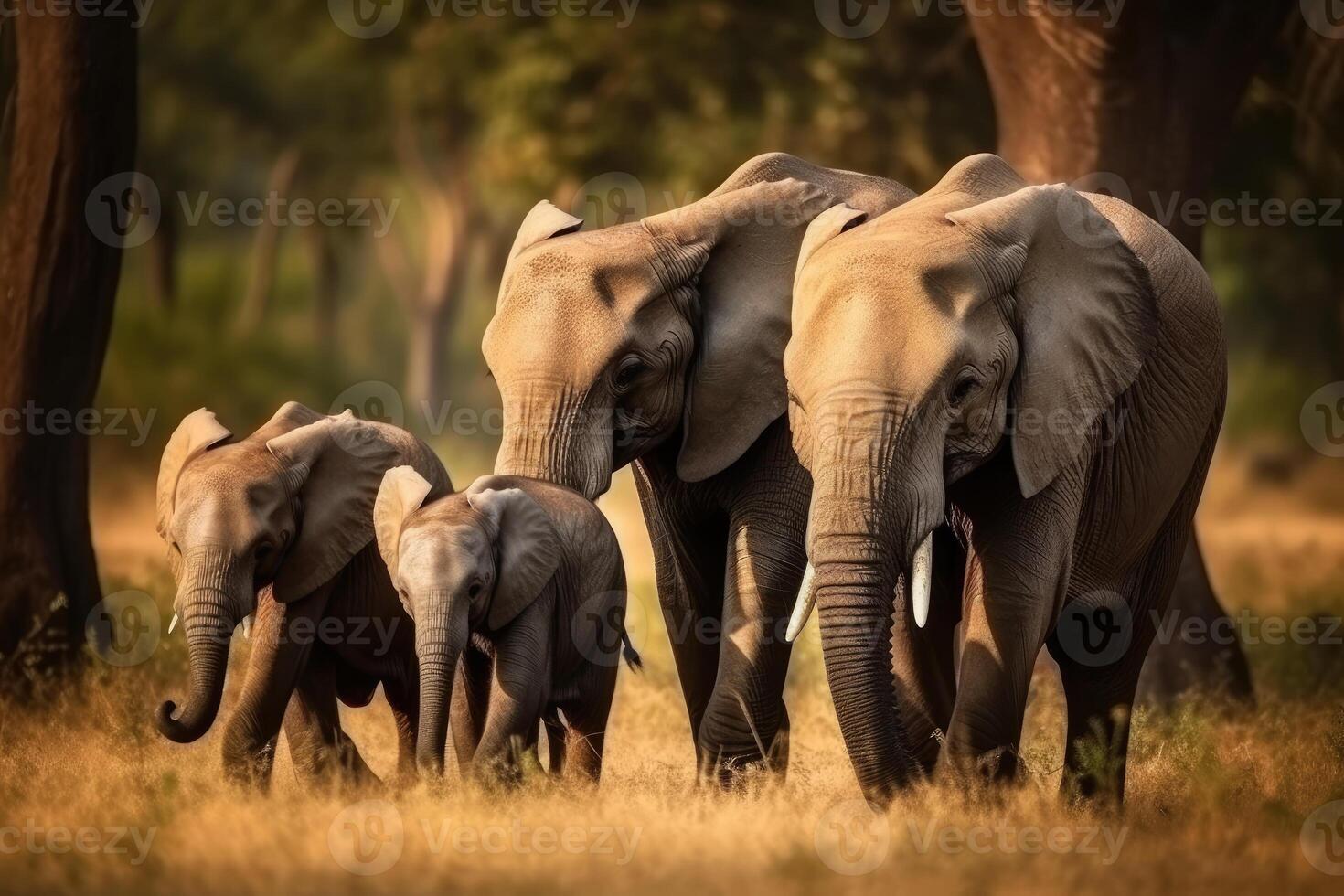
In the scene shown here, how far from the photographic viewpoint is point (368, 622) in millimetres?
8297

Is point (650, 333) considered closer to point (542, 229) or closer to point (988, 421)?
point (542, 229)

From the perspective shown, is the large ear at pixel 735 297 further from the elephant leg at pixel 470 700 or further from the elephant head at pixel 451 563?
the elephant leg at pixel 470 700

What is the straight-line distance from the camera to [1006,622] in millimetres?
7090

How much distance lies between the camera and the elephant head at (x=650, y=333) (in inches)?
292

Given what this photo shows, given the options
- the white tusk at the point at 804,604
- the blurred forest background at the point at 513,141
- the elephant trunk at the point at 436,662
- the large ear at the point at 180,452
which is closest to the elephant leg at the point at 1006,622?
the white tusk at the point at 804,604

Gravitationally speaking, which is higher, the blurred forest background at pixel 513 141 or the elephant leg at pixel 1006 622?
the blurred forest background at pixel 513 141

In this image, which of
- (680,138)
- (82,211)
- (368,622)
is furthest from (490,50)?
(368,622)

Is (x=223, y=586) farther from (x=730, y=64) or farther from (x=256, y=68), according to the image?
(x=256, y=68)

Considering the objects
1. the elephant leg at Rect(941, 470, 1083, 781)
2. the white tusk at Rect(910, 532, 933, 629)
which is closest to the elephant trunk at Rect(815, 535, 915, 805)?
the white tusk at Rect(910, 532, 933, 629)

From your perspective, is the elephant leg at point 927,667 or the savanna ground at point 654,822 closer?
the savanna ground at point 654,822

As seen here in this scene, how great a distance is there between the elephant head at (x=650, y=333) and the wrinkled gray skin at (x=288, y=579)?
0.90m

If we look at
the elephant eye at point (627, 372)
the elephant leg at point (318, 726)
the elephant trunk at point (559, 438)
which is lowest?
the elephant leg at point (318, 726)

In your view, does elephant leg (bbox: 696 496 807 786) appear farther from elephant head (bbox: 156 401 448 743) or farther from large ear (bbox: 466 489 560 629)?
elephant head (bbox: 156 401 448 743)

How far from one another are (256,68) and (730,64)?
51.5 ft
